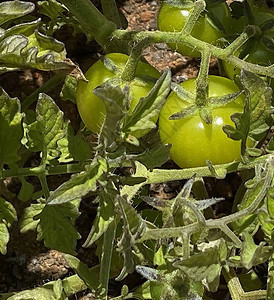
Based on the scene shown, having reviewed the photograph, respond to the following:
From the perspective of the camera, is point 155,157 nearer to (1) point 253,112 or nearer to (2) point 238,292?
(1) point 253,112

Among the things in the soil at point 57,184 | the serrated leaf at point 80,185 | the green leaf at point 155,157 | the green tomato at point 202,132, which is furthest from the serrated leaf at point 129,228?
the soil at point 57,184

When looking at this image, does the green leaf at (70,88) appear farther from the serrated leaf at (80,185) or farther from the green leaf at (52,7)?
the serrated leaf at (80,185)

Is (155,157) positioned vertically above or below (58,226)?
above

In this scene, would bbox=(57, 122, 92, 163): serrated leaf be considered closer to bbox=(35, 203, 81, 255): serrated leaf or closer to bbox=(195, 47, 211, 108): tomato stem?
bbox=(35, 203, 81, 255): serrated leaf

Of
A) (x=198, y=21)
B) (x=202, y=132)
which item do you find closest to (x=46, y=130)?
(x=202, y=132)

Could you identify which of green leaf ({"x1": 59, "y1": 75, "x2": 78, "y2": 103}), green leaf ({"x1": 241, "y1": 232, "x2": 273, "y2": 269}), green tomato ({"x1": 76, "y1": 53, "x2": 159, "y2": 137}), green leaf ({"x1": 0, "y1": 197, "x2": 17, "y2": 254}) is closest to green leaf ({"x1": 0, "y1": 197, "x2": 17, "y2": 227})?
green leaf ({"x1": 0, "y1": 197, "x2": 17, "y2": 254})

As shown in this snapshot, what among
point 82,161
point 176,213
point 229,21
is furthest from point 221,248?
point 229,21

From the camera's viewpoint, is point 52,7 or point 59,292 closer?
point 59,292
